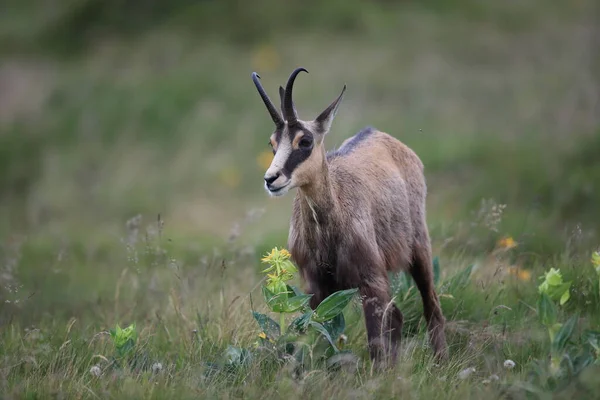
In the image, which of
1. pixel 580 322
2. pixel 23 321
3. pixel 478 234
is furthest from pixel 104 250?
pixel 580 322

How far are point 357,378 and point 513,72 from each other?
12069 millimetres

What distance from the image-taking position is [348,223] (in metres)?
6.18

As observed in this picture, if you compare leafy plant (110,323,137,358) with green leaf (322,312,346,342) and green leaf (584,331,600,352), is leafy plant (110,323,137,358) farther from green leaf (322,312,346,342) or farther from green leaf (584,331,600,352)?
green leaf (584,331,600,352)

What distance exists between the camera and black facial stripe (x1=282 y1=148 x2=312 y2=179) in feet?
18.9

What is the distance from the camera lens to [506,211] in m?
10.9

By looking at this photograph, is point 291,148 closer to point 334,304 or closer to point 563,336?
point 334,304

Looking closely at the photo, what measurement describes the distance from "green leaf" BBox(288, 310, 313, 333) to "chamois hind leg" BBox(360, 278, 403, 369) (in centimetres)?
53

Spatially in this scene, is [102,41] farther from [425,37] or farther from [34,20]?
[425,37]

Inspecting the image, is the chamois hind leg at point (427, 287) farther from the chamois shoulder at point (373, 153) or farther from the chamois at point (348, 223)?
the chamois shoulder at point (373, 153)

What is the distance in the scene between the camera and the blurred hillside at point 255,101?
42.1ft

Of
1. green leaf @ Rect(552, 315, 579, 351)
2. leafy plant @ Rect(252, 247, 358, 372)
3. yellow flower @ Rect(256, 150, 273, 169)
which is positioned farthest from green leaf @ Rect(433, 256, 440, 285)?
yellow flower @ Rect(256, 150, 273, 169)

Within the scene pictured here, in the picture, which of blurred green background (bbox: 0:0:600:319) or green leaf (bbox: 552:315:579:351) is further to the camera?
blurred green background (bbox: 0:0:600:319)

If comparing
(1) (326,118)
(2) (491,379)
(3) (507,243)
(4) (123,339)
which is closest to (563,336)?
(2) (491,379)

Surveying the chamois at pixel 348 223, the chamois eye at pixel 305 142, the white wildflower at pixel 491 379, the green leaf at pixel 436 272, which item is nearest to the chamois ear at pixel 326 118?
the chamois at pixel 348 223
